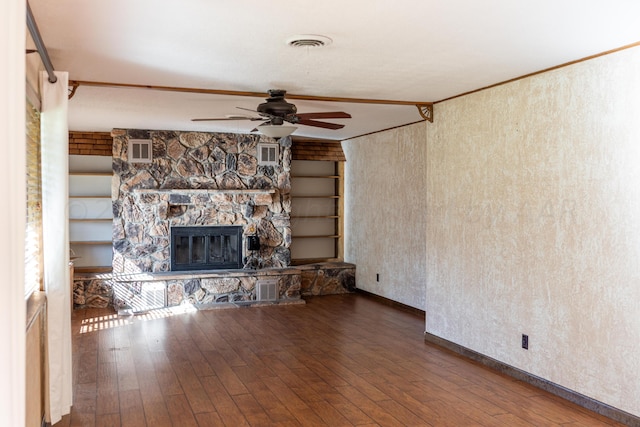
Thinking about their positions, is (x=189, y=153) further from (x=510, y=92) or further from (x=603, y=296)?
(x=603, y=296)

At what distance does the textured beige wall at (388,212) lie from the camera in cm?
770

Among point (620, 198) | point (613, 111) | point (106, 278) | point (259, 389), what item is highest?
point (613, 111)

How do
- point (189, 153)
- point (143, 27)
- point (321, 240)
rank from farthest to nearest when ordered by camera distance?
point (321, 240) → point (189, 153) → point (143, 27)

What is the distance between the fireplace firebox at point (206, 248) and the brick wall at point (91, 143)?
162cm

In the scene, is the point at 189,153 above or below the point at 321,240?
above

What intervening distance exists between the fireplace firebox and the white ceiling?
3.14 metres

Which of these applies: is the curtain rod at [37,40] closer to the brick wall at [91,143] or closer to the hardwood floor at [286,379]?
the hardwood floor at [286,379]

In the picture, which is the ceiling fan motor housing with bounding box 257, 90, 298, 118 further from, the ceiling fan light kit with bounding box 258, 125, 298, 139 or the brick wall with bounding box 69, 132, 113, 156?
the brick wall with bounding box 69, 132, 113, 156

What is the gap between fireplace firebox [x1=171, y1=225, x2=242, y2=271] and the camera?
8.51 metres

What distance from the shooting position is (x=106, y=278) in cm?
805

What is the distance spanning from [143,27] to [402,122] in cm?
478

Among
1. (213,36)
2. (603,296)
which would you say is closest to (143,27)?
(213,36)

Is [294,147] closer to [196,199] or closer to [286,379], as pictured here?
[196,199]

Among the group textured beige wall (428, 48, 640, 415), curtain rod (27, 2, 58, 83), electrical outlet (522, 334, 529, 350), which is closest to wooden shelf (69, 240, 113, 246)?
textured beige wall (428, 48, 640, 415)
